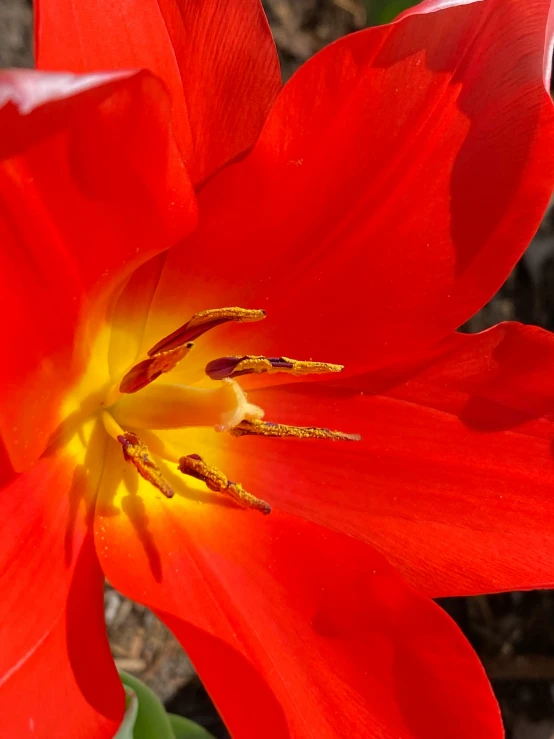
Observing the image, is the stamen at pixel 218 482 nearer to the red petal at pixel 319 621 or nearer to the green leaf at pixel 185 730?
the red petal at pixel 319 621

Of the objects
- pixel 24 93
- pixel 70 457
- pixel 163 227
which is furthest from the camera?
pixel 70 457

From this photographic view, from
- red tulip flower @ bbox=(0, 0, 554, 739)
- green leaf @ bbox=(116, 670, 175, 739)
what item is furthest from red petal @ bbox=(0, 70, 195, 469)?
green leaf @ bbox=(116, 670, 175, 739)

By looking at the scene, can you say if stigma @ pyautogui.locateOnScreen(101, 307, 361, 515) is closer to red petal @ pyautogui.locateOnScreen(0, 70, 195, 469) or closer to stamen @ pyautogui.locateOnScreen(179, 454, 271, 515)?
stamen @ pyautogui.locateOnScreen(179, 454, 271, 515)

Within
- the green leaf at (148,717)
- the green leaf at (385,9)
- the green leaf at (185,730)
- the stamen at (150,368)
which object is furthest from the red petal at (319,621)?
the green leaf at (385,9)

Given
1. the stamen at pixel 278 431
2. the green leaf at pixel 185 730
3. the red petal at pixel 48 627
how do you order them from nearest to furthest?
the red petal at pixel 48 627, the stamen at pixel 278 431, the green leaf at pixel 185 730

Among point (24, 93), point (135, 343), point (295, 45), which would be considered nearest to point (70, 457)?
point (135, 343)

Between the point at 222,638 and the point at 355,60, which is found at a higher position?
the point at 355,60

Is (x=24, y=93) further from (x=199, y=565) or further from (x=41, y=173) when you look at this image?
(x=199, y=565)
